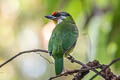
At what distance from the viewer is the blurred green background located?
258 cm

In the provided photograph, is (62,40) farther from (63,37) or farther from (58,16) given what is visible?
(58,16)

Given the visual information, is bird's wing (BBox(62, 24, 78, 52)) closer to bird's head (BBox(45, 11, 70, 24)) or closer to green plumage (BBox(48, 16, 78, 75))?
green plumage (BBox(48, 16, 78, 75))

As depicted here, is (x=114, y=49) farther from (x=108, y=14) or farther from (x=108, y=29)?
(x=108, y=14)

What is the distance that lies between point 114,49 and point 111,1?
0.40 metres

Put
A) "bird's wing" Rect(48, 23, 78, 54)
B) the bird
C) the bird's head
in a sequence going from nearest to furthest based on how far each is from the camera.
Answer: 1. the bird
2. "bird's wing" Rect(48, 23, 78, 54)
3. the bird's head

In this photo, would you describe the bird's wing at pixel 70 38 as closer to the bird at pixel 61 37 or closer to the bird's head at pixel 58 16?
the bird at pixel 61 37

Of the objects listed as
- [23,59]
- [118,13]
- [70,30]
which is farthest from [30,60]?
[118,13]

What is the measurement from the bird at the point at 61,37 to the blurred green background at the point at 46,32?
0.22ft

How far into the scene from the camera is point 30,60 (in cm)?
644

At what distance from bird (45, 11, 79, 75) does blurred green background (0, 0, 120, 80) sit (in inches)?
2.6

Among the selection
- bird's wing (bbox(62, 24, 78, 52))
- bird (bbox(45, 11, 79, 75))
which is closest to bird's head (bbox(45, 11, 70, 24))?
bird (bbox(45, 11, 79, 75))

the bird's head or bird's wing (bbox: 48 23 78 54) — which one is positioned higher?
the bird's head

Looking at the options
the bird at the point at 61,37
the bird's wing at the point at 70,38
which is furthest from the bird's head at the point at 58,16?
the bird's wing at the point at 70,38

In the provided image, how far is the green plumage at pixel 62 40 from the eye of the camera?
2396mm
